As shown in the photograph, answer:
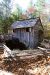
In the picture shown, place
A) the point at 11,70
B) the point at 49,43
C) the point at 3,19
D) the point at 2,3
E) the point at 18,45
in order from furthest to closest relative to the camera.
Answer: the point at 2,3, the point at 3,19, the point at 18,45, the point at 49,43, the point at 11,70

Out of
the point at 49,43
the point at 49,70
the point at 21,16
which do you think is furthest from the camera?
the point at 21,16

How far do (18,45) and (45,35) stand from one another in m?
5.55

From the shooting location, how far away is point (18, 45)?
29641 millimetres

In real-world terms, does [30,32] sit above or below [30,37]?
above

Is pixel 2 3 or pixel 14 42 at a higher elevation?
pixel 2 3

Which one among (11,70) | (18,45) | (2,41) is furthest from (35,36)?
(11,70)

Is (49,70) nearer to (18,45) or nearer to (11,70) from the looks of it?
(11,70)

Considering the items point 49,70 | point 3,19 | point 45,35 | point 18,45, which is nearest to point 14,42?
point 18,45

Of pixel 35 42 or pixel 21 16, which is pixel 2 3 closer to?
pixel 21 16

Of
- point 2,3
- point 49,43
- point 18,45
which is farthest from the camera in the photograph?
point 2,3

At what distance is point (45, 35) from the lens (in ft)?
107

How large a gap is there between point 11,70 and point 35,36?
1902cm

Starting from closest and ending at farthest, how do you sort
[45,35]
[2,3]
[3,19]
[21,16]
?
1. [45,35]
2. [3,19]
3. [2,3]
4. [21,16]

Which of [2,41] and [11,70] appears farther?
[2,41]
